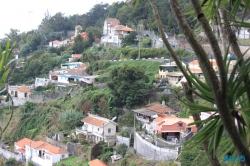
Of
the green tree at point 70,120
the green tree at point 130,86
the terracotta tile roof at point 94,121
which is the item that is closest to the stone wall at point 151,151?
the terracotta tile roof at point 94,121

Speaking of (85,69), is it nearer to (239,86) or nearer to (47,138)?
(47,138)

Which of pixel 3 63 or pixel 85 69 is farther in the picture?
pixel 85 69

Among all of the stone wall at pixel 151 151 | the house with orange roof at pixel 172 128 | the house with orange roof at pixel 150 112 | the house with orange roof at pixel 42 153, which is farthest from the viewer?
the house with orange roof at pixel 42 153

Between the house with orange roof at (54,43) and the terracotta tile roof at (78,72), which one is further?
the house with orange roof at (54,43)

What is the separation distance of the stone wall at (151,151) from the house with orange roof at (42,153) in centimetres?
259

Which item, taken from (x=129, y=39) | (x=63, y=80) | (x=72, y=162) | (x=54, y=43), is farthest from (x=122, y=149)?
(x=54, y=43)

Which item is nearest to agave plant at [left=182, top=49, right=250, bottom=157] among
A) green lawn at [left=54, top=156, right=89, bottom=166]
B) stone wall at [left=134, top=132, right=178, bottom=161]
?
stone wall at [left=134, top=132, right=178, bottom=161]

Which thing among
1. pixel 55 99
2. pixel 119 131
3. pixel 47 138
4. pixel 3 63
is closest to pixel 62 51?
pixel 55 99

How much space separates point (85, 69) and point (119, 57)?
6.32 ft

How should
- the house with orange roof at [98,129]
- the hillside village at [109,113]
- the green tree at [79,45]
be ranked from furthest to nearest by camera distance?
the green tree at [79,45]
the house with orange roof at [98,129]
the hillside village at [109,113]

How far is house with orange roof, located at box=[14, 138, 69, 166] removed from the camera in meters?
11.6

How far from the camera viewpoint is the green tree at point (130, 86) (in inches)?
498

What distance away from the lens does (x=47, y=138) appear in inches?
530

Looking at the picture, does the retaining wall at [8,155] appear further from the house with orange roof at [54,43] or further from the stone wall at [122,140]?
the house with orange roof at [54,43]
